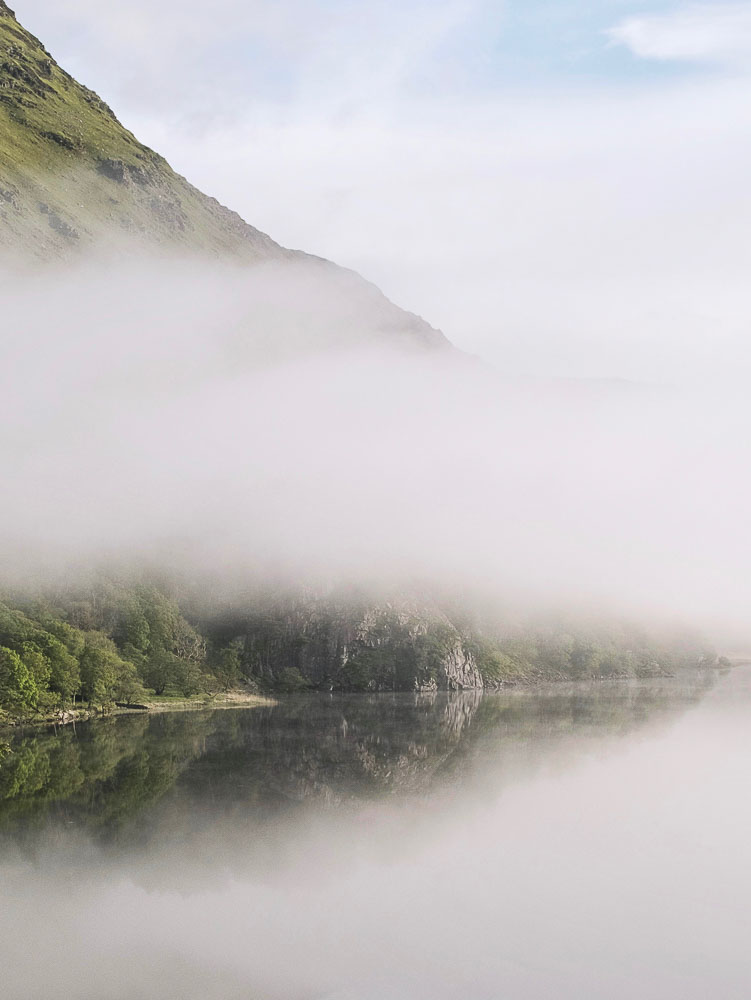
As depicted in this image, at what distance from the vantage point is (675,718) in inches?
5837

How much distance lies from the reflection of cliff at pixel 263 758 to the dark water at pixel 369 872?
0.48 metres

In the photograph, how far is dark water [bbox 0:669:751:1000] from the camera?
123 feet

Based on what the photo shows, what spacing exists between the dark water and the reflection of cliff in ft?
1.59

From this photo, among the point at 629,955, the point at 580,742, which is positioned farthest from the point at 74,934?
the point at 580,742

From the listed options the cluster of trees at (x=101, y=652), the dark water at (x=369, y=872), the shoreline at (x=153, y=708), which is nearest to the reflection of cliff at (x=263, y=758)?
the dark water at (x=369, y=872)

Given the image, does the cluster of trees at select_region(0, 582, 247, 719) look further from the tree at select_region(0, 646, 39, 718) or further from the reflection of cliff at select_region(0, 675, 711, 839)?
the reflection of cliff at select_region(0, 675, 711, 839)

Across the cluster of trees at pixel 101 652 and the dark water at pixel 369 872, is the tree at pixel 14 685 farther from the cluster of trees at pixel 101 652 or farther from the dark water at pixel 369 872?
the dark water at pixel 369 872

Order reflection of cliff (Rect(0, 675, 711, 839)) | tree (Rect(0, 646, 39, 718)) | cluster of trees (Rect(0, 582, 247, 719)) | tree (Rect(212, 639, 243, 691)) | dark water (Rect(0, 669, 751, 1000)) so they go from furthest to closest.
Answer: tree (Rect(212, 639, 243, 691)) < cluster of trees (Rect(0, 582, 247, 719)) < tree (Rect(0, 646, 39, 718)) < reflection of cliff (Rect(0, 675, 711, 839)) < dark water (Rect(0, 669, 751, 1000))

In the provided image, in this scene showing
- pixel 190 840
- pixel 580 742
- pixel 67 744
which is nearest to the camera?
pixel 190 840

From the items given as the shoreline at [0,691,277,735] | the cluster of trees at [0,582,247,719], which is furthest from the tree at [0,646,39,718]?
the shoreline at [0,691,277,735]

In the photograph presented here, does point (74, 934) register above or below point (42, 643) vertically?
below

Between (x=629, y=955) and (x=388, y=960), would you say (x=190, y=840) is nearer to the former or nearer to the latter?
(x=388, y=960)

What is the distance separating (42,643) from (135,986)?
326 feet

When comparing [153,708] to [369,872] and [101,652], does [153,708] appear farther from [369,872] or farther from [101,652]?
[369,872]
